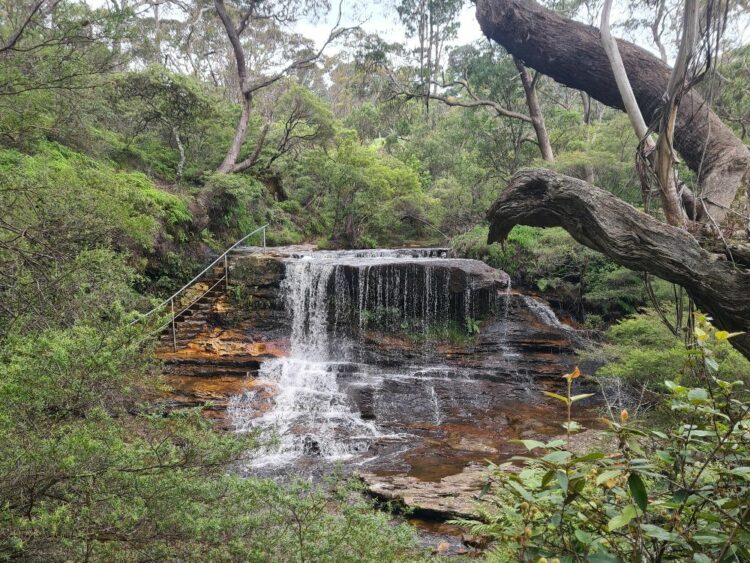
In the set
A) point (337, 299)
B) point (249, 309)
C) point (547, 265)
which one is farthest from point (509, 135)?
point (249, 309)

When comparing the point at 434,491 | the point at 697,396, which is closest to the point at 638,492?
the point at 697,396

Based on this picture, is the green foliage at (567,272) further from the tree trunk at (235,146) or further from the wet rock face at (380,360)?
the tree trunk at (235,146)

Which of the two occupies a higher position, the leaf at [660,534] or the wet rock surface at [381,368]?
the leaf at [660,534]

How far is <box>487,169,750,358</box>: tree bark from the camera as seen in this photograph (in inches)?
106

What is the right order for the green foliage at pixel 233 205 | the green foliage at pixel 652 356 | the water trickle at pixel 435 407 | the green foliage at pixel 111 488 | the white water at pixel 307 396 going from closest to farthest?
the green foliage at pixel 111 488
the green foliage at pixel 652 356
the white water at pixel 307 396
the water trickle at pixel 435 407
the green foliage at pixel 233 205

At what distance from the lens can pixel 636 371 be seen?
749 cm

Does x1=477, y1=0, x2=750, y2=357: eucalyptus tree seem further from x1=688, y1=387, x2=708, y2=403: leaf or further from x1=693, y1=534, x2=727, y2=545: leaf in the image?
x1=693, y1=534, x2=727, y2=545: leaf

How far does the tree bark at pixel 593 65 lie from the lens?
12.3 feet

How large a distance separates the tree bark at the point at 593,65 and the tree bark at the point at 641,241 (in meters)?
1.17

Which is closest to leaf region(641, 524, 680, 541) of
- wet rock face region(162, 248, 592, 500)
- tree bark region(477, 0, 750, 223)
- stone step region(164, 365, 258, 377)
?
tree bark region(477, 0, 750, 223)

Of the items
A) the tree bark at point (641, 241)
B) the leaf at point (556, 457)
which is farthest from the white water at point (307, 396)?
the leaf at point (556, 457)

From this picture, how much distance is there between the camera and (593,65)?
4141 millimetres

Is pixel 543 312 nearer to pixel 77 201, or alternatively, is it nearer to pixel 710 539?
pixel 77 201

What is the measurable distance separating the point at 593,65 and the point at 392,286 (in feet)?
28.7
